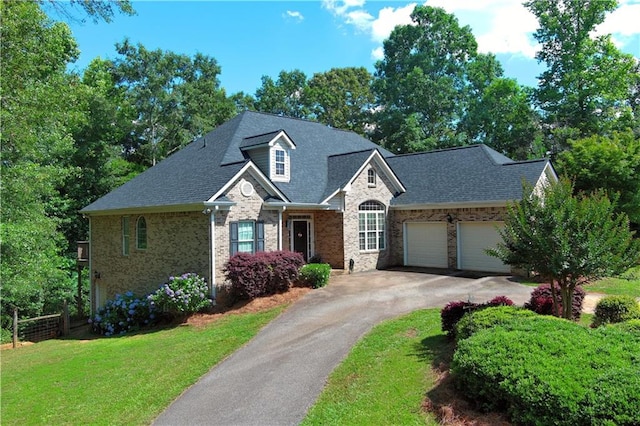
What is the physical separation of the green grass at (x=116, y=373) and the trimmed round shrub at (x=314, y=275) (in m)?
2.67

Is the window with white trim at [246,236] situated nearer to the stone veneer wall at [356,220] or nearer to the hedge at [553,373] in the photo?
the stone veneer wall at [356,220]

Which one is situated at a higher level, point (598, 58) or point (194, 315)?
point (598, 58)

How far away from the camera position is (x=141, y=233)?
18.3 meters

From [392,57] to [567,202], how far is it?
41.7m

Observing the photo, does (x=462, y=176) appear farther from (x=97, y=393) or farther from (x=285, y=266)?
(x=97, y=393)

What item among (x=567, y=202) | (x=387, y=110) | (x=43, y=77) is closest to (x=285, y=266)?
(x=567, y=202)

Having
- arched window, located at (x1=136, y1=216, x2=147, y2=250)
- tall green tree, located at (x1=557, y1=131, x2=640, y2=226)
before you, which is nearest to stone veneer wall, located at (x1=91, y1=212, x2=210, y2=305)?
arched window, located at (x1=136, y1=216, x2=147, y2=250)

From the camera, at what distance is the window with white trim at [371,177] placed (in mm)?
20797

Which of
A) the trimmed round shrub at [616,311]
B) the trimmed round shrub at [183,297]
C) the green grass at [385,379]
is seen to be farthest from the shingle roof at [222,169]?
the trimmed round shrub at [616,311]

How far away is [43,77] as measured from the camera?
62.5 feet

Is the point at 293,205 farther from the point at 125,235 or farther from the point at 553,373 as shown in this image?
the point at 553,373

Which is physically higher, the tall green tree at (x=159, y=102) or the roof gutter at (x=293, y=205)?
the tall green tree at (x=159, y=102)

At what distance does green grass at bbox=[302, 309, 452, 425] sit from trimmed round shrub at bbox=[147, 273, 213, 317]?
255 inches

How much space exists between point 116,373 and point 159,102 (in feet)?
99.2
